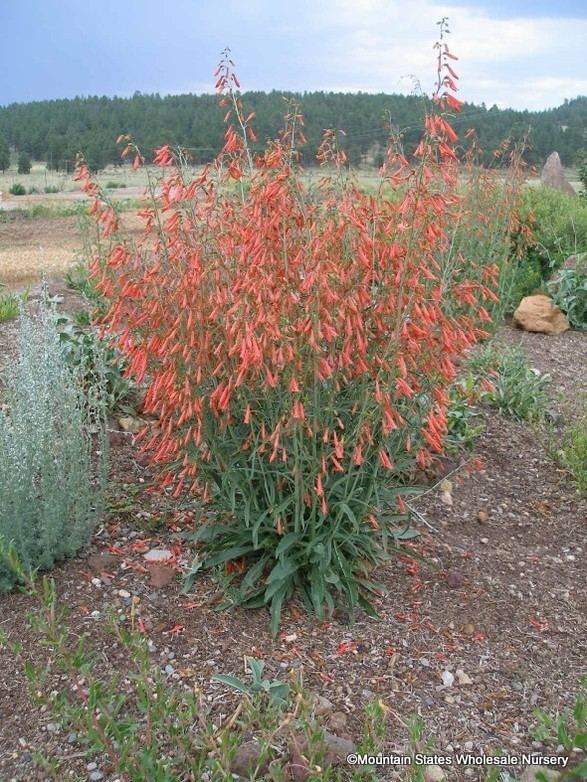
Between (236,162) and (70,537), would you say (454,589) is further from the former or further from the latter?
(236,162)

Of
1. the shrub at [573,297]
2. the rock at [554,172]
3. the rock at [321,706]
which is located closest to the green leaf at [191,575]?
the rock at [321,706]

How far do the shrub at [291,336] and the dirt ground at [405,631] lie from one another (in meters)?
0.19

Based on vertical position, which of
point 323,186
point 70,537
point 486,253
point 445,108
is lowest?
point 70,537

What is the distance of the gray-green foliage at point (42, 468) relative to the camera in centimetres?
368

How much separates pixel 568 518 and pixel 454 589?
44.9 inches

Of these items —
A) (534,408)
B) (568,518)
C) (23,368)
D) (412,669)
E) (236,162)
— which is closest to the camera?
(236,162)

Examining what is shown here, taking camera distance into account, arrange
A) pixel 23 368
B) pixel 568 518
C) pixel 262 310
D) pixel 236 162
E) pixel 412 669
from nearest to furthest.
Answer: pixel 262 310, pixel 236 162, pixel 412 669, pixel 23 368, pixel 568 518

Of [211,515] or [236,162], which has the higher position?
[236,162]

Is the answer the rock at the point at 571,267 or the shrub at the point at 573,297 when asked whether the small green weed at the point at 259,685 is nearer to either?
the shrub at the point at 573,297

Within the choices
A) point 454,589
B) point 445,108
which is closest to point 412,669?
point 454,589

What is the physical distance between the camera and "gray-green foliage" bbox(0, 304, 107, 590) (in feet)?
12.1

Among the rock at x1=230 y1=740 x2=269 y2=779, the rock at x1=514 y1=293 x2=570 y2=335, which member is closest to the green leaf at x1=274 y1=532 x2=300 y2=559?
the rock at x1=230 y1=740 x2=269 y2=779

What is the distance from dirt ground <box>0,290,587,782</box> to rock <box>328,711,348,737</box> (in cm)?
4

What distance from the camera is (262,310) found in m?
2.77
